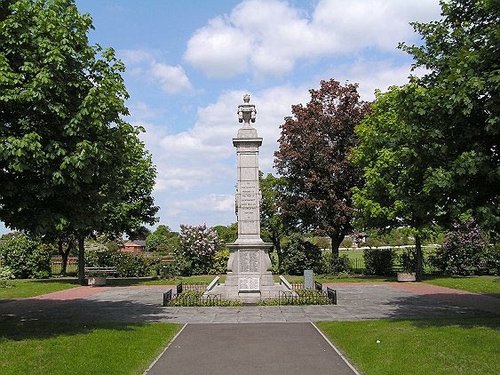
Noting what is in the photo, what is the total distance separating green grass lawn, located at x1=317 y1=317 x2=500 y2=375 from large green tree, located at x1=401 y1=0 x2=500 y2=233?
2.57 m

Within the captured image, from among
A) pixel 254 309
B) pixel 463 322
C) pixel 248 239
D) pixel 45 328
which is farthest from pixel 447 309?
pixel 45 328

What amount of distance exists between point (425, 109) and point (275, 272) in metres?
27.0

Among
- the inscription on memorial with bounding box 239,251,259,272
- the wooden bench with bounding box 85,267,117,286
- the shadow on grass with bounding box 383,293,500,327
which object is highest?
the inscription on memorial with bounding box 239,251,259,272

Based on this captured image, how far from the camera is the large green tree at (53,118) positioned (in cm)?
1181

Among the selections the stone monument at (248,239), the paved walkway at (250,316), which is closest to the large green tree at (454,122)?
the paved walkway at (250,316)

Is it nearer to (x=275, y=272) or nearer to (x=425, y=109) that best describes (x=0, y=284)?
(x=275, y=272)

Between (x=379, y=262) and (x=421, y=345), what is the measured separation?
28.1 metres

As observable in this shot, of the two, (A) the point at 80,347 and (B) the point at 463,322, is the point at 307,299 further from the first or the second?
(A) the point at 80,347

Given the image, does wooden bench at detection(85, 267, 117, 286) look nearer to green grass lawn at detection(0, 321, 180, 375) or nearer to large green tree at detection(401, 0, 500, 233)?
green grass lawn at detection(0, 321, 180, 375)

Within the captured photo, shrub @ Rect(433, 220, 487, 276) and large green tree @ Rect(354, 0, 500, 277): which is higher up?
large green tree @ Rect(354, 0, 500, 277)

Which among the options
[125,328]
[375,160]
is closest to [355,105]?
[375,160]

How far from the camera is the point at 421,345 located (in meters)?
10.7

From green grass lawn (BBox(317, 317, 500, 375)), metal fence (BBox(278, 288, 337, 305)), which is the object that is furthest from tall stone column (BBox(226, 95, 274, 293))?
green grass lawn (BBox(317, 317, 500, 375))

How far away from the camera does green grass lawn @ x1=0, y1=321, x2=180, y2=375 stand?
9.33 meters
